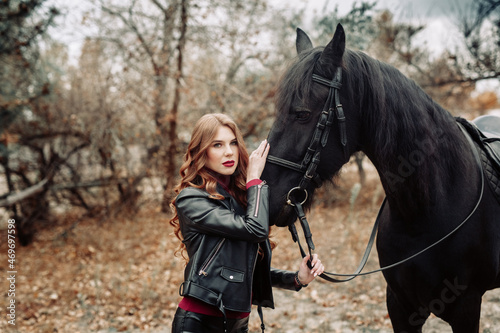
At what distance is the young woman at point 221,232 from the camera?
5.13ft

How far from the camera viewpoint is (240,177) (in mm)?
1882

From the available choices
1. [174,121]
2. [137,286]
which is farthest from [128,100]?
[137,286]

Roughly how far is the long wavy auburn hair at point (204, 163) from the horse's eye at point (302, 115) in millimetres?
363

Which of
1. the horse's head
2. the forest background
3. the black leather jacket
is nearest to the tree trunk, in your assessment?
the forest background

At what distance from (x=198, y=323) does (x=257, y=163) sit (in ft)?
2.64

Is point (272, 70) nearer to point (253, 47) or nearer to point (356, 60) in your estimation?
point (253, 47)

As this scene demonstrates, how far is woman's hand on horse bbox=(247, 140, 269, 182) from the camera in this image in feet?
5.24

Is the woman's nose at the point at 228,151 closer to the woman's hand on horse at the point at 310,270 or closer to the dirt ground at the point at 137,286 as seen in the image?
the woman's hand on horse at the point at 310,270

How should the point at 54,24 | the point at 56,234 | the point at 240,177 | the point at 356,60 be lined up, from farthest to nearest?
the point at 56,234
the point at 54,24
the point at 240,177
the point at 356,60

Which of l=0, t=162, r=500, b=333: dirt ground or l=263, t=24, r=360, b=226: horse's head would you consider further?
l=0, t=162, r=500, b=333: dirt ground

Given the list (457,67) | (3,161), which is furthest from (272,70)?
(3,161)

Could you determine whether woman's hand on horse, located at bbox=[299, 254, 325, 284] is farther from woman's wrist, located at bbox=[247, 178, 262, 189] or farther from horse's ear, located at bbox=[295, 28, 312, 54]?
horse's ear, located at bbox=[295, 28, 312, 54]

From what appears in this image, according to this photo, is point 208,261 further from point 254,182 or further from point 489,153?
point 489,153

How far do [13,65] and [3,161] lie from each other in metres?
1.82
